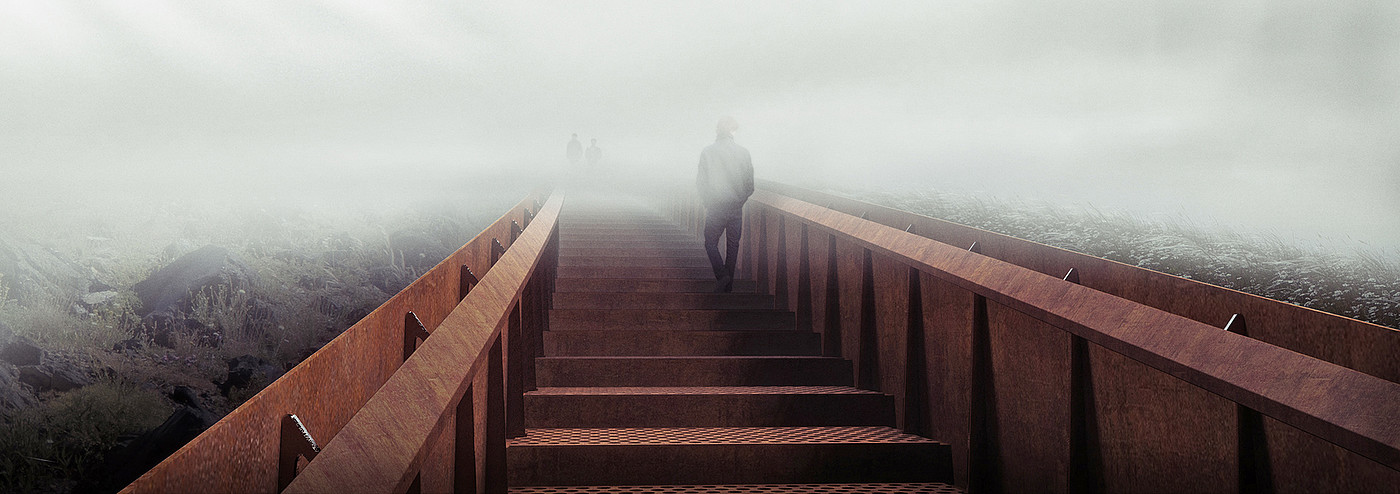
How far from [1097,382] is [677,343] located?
316 cm

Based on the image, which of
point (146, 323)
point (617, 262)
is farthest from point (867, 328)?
point (146, 323)

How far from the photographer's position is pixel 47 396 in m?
7.70

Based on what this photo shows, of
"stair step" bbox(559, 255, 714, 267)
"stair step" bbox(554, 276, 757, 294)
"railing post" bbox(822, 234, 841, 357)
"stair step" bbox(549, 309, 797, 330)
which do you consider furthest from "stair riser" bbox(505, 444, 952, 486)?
"stair step" bbox(559, 255, 714, 267)

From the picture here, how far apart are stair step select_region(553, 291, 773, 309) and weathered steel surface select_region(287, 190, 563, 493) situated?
400cm

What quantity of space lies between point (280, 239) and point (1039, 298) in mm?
18611

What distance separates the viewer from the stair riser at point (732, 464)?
3.57 meters

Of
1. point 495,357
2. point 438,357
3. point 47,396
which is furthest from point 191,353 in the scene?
point 438,357

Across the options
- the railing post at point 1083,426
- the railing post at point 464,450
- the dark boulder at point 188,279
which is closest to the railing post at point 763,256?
the railing post at point 1083,426

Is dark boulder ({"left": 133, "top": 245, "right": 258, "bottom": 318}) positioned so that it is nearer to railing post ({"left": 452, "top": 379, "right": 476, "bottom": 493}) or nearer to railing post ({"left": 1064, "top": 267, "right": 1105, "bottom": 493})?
railing post ({"left": 452, "top": 379, "right": 476, "bottom": 493})

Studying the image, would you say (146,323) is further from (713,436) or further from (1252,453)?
(1252,453)

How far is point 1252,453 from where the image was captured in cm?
198

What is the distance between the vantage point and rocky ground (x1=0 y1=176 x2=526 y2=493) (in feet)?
21.5

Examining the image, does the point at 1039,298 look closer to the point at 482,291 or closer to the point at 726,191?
the point at 482,291

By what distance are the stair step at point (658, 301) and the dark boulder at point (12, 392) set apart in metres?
3.72
